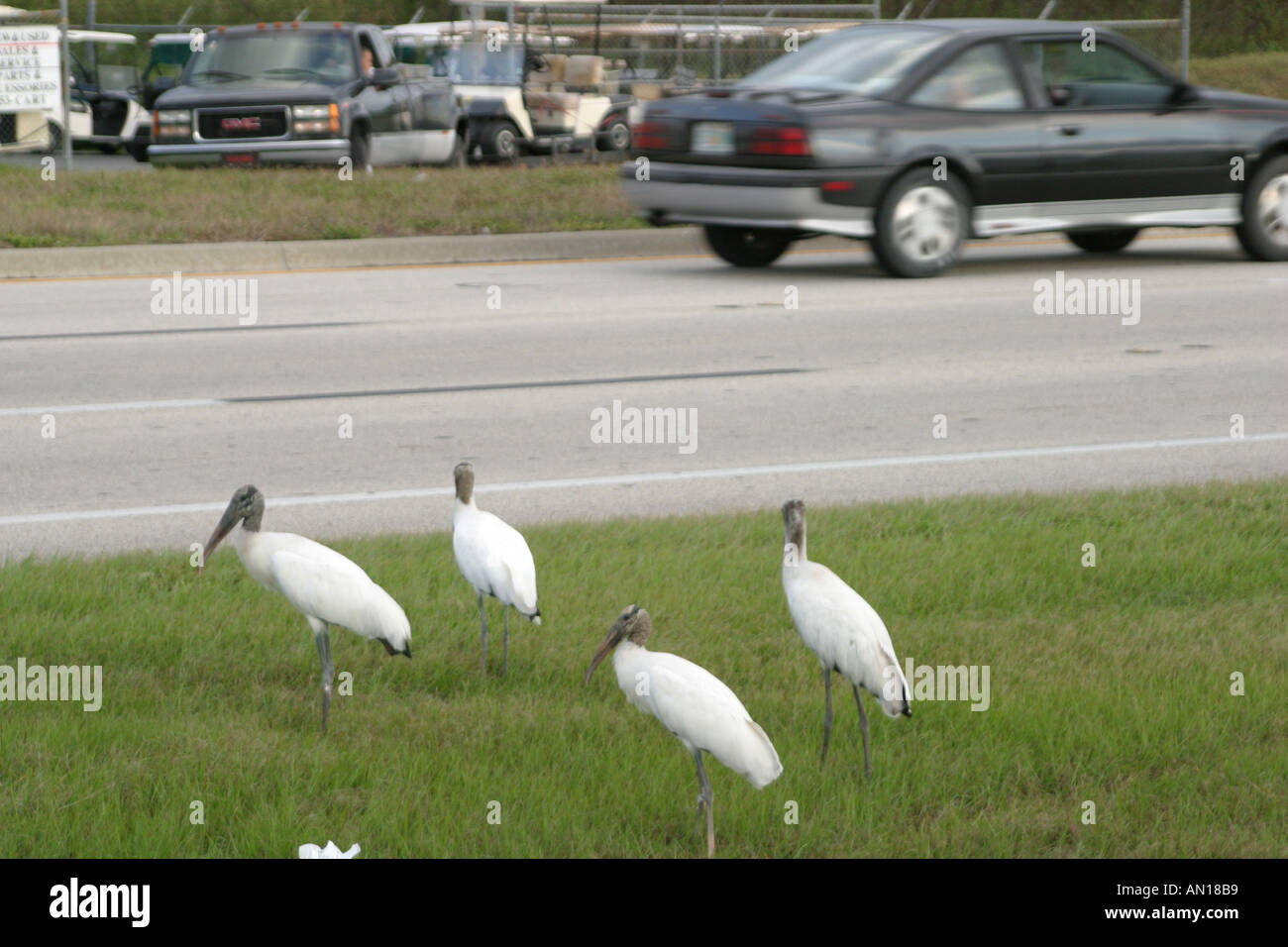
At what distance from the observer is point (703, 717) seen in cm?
383

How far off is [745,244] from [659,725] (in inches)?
408

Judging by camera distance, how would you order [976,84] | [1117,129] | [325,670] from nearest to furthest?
1. [325,670]
2. [976,84]
3. [1117,129]

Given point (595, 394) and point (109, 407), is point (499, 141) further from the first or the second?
point (109, 407)

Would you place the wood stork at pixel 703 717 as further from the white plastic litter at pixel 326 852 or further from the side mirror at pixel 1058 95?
the side mirror at pixel 1058 95

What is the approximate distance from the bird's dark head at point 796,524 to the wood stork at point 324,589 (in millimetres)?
1044

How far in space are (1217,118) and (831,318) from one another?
4.63m

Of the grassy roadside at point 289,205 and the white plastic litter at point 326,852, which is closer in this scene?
the white plastic litter at point 326,852

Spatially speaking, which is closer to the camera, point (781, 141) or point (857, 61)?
point (781, 141)

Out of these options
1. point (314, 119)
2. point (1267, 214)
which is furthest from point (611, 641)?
point (314, 119)

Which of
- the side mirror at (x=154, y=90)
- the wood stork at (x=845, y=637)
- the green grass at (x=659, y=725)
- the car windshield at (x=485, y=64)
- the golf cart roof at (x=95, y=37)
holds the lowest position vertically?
the green grass at (x=659, y=725)

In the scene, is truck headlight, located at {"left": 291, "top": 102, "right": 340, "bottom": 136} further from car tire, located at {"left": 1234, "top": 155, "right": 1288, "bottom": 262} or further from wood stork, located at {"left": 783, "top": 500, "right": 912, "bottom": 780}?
wood stork, located at {"left": 783, "top": 500, "right": 912, "bottom": 780}

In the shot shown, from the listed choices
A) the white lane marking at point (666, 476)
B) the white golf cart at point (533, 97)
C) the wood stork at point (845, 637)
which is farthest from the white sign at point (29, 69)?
the wood stork at point (845, 637)

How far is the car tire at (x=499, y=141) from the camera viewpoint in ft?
86.8
